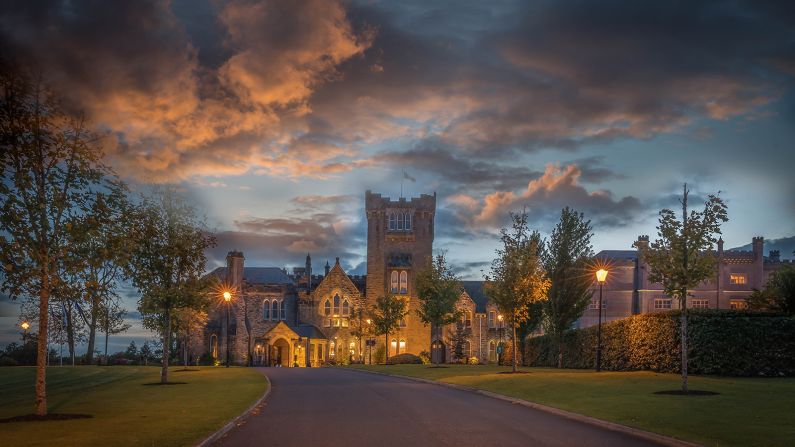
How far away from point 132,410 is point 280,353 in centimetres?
6464

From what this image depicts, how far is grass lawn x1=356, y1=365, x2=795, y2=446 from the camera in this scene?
16969mm

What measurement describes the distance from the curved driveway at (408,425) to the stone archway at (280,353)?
59.0 meters

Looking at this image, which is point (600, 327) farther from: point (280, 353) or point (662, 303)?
point (662, 303)

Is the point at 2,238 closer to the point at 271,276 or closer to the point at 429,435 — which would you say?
the point at 429,435

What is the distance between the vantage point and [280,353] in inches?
3418

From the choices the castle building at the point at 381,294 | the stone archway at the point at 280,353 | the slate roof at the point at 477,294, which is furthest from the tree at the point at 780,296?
the stone archway at the point at 280,353

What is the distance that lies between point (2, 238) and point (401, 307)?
183 ft

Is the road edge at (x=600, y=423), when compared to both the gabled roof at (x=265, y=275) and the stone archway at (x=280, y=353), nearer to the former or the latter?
the stone archway at (x=280, y=353)

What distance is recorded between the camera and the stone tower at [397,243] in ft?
309

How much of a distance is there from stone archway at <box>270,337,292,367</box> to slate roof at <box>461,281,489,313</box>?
2687 cm

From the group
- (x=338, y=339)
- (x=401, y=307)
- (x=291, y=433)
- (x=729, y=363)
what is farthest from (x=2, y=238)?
(x=338, y=339)

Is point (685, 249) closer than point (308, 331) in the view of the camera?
Yes

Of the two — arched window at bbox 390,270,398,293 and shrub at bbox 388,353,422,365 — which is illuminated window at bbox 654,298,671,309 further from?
shrub at bbox 388,353,422,365

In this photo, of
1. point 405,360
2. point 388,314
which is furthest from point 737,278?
point 388,314
